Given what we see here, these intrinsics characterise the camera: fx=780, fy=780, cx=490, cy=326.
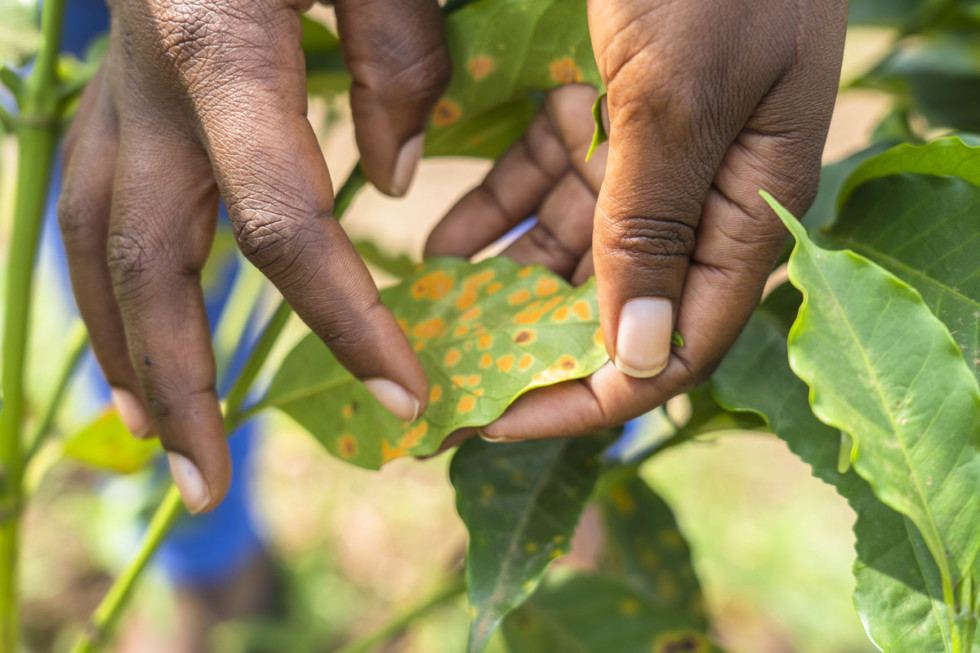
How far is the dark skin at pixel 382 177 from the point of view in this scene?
A: 41cm

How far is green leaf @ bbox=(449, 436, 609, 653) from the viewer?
504 mm

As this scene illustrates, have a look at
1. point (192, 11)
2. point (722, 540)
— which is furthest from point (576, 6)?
point (722, 540)

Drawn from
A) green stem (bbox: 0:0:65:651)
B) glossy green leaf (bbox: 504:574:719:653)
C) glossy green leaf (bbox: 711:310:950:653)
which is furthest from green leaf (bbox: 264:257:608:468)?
glossy green leaf (bbox: 504:574:719:653)

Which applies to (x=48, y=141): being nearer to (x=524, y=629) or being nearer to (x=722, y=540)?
(x=524, y=629)

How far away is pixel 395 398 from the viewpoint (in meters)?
0.50

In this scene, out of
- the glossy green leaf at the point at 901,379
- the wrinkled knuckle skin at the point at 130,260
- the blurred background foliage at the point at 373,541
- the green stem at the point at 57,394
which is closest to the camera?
the glossy green leaf at the point at 901,379

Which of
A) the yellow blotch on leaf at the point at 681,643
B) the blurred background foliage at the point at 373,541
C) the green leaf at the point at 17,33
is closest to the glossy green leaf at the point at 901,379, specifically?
the yellow blotch on leaf at the point at 681,643

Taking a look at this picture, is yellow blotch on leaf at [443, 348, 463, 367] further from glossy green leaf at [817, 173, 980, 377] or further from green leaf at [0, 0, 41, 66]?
green leaf at [0, 0, 41, 66]

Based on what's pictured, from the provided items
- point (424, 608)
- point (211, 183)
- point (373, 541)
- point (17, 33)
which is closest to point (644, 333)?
point (211, 183)

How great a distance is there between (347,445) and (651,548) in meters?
0.39

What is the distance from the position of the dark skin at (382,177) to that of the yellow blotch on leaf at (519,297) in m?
0.07

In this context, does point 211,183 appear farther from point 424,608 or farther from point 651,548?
point 651,548

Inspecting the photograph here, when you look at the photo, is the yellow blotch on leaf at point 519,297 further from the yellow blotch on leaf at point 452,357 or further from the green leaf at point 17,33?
the green leaf at point 17,33

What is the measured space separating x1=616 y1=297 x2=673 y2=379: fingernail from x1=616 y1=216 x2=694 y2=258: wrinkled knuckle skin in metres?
0.03
